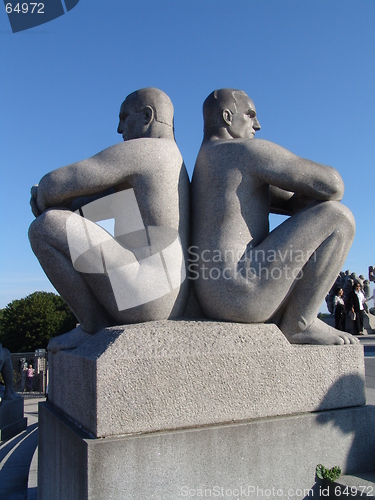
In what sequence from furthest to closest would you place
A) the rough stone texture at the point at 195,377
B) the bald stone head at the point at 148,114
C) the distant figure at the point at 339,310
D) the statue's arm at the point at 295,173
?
Result: the distant figure at the point at 339,310 < the bald stone head at the point at 148,114 < the statue's arm at the point at 295,173 < the rough stone texture at the point at 195,377

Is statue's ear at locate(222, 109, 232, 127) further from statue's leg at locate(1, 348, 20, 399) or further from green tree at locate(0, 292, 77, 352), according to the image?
green tree at locate(0, 292, 77, 352)

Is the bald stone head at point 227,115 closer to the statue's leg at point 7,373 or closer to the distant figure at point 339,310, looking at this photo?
the statue's leg at point 7,373

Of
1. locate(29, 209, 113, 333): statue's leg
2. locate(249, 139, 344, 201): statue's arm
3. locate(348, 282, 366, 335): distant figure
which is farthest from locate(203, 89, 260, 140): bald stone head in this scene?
locate(348, 282, 366, 335): distant figure

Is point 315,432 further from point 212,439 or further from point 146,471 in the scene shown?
point 146,471

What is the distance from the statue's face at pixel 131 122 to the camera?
131 inches

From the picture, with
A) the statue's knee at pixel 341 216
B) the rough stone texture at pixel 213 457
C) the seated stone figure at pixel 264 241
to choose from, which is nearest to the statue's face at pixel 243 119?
the seated stone figure at pixel 264 241

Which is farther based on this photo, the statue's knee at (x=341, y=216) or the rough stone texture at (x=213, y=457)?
the statue's knee at (x=341, y=216)

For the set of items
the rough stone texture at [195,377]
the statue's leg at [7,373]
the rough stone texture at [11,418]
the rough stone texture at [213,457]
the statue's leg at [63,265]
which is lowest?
the rough stone texture at [11,418]

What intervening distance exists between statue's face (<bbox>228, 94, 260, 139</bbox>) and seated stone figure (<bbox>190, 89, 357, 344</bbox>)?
276mm

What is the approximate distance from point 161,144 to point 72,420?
1908 millimetres

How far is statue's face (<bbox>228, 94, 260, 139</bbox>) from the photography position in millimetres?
3325

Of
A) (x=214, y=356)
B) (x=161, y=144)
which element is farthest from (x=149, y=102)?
(x=214, y=356)

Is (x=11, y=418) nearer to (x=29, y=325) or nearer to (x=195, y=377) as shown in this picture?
(x=195, y=377)

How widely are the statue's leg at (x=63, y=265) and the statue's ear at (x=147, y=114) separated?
3.15ft
